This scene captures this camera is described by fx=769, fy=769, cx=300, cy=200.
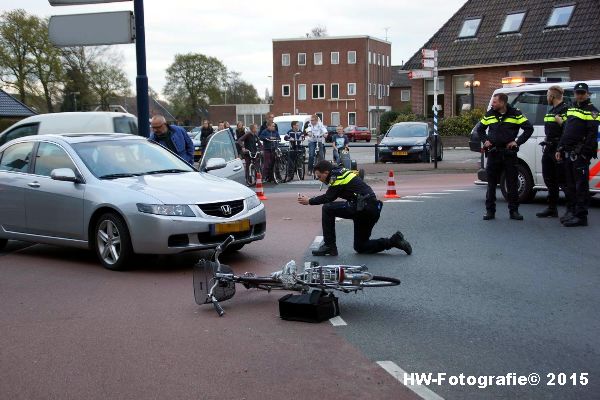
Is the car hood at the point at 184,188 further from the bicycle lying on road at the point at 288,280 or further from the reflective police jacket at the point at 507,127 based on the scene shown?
the reflective police jacket at the point at 507,127

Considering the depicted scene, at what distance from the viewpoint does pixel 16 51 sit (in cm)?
6366

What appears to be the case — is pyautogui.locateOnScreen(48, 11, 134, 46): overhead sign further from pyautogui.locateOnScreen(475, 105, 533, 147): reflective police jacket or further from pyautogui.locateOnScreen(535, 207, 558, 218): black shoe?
pyautogui.locateOnScreen(535, 207, 558, 218): black shoe

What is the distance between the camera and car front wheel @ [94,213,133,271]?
27.6ft

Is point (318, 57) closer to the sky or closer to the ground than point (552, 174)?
closer to the sky

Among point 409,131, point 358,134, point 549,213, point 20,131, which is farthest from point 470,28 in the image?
point 549,213

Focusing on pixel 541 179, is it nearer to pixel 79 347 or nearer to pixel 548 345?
pixel 548 345

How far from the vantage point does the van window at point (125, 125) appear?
15.7 meters

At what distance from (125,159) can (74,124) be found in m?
6.88

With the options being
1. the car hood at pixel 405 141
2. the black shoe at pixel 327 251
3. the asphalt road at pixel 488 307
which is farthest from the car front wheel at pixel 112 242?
the car hood at pixel 405 141

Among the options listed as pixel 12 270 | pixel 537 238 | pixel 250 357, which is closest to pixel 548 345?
pixel 250 357

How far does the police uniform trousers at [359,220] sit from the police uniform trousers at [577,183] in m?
3.47

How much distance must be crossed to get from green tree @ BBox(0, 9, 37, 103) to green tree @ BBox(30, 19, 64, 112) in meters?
0.42

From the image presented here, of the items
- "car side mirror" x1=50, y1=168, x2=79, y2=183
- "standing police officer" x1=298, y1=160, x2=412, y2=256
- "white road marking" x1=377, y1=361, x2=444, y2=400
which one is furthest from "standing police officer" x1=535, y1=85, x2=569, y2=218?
"white road marking" x1=377, y1=361, x2=444, y2=400

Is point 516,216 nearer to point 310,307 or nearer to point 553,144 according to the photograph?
point 553,144
